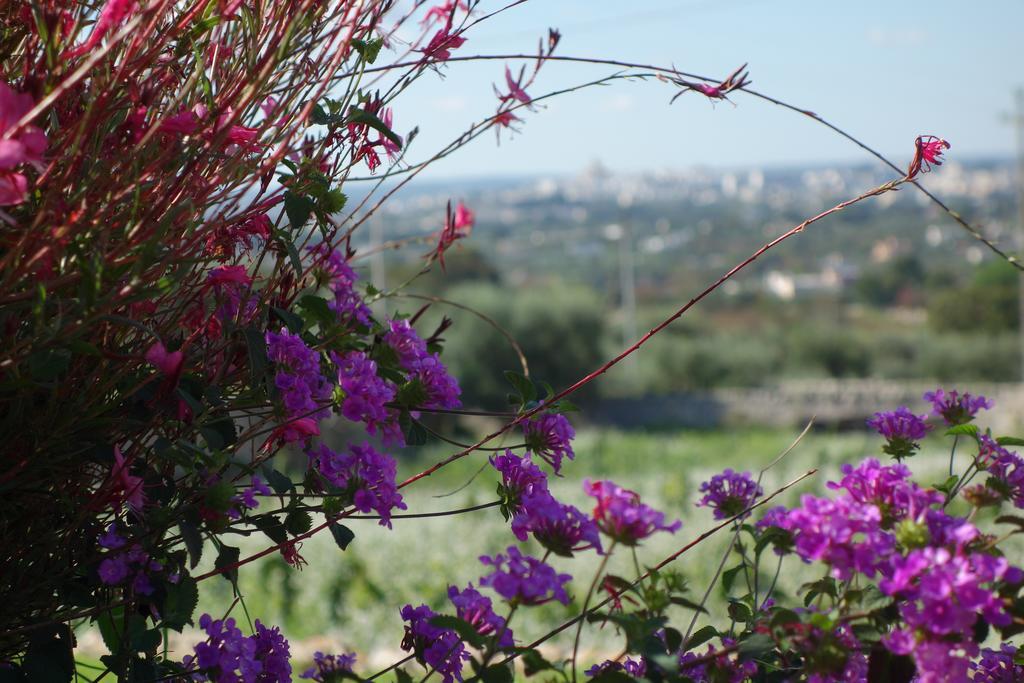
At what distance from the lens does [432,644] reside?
901 millimetres

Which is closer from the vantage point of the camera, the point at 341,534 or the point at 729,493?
the point at 341,534

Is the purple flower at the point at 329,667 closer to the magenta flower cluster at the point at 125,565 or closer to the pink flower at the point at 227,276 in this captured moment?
the magenta flower cluster at the point at 125,565

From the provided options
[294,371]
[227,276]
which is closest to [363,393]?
[294,371]

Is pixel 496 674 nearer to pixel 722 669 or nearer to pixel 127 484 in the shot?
pixel 722 669

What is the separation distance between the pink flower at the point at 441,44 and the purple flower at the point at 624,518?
555mm

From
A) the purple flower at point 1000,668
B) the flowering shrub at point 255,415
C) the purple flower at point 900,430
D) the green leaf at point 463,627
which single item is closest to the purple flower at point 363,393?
the flowering shrub at point 255,415

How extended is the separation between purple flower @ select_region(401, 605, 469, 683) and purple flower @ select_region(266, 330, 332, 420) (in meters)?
0.20

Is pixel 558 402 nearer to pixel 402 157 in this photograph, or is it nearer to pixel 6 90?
pixel 402 157

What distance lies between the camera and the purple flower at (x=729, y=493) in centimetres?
99

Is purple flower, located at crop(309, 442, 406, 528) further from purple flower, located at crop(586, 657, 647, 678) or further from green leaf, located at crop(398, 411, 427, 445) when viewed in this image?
purple flower, located at crop(586, 657, 647, 678)

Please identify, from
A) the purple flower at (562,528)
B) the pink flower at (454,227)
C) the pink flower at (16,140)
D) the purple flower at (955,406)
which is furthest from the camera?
the pink flower at (454,227)

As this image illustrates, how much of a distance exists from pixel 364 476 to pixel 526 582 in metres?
0.27

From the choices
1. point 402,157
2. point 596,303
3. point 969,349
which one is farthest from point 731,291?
point 402,157

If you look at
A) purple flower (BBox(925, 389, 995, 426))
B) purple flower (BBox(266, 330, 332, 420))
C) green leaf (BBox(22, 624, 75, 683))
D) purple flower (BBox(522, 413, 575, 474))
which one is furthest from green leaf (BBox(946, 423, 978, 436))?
green leaf (BBox(22, 624, 75, 683))
